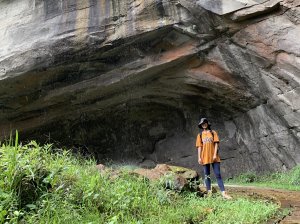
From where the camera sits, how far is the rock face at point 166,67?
30.0 ft

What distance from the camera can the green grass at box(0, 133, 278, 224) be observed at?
11.7 feet

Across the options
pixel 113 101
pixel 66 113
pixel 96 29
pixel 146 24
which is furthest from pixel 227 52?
pixel 66 113

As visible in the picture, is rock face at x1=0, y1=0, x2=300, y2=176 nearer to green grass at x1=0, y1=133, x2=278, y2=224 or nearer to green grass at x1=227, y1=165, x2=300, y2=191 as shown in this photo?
green grass at x1=227, y1=165, x2=300, y2=191

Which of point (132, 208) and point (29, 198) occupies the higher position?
point (29, 198)

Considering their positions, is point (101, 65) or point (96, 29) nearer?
point (96, 29)

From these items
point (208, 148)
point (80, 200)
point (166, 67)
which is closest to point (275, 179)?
point (166, 67)

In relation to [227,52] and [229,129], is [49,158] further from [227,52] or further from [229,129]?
[229,129]

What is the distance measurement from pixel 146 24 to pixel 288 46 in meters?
3.52

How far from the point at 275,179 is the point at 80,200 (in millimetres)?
7114

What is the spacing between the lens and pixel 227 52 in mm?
9914

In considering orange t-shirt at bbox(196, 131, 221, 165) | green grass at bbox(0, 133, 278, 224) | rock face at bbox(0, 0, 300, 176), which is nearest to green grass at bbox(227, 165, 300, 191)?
rock face at bbox(0, 0, 300, 176)

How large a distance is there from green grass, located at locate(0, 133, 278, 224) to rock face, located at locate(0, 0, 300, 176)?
5.51 meters

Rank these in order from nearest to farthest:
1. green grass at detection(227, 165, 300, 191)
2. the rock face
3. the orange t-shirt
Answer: the orange t-shirt < green grass at detection(227, 165, 300, 191) < the rock face

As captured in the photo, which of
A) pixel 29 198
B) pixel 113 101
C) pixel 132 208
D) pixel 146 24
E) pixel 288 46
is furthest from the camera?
pixel 113 101
